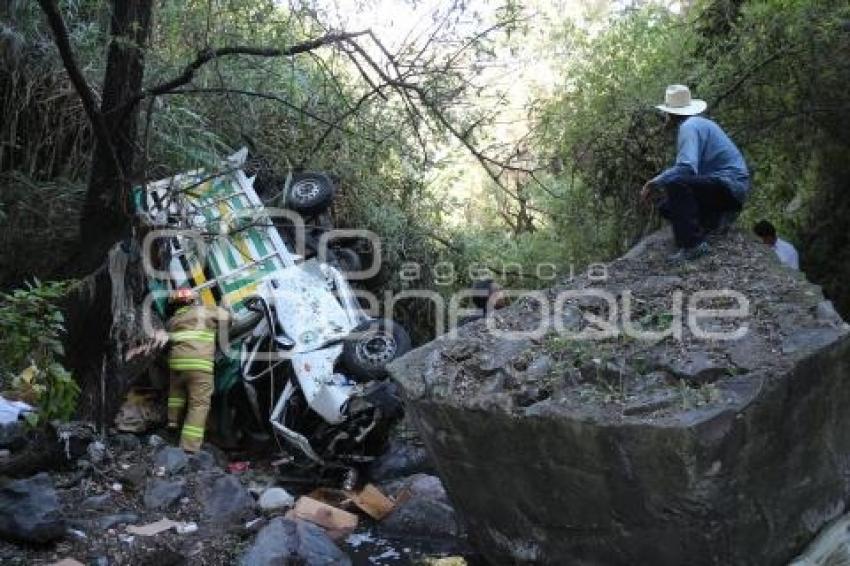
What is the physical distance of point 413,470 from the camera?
6500mm

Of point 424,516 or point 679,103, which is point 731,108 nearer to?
point 679,103

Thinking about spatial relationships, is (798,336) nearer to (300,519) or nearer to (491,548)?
(491,548)

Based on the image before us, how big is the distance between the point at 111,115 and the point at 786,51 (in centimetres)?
483

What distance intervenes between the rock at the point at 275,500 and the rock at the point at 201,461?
48 cm

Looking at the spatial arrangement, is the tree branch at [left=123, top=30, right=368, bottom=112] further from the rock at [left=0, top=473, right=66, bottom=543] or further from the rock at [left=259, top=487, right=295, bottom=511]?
the rock at [left=259, top=487, right=295, bottom=511]

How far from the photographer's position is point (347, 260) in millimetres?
8531

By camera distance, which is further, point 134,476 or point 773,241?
point 773,241

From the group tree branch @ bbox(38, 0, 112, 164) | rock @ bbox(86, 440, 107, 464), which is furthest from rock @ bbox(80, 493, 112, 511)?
tree branch @ bbox(38, 0, 112, 164)

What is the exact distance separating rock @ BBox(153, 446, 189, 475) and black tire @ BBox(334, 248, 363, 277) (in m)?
2.79

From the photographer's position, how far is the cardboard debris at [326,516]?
5.64 metres

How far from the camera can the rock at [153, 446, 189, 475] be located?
233 inches

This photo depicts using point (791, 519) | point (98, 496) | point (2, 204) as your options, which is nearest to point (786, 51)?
point (791, 519)

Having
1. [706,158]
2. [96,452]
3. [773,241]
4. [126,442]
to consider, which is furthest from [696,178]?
[126,442]

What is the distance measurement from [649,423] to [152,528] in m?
3.16
